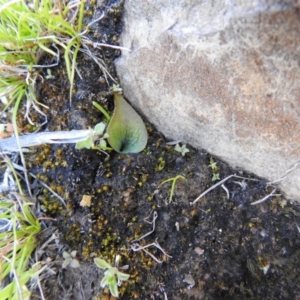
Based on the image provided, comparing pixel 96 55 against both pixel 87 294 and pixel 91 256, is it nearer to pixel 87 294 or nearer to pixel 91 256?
pixel 91 256

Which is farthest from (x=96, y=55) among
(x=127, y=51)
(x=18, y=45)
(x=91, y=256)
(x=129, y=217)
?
(x=91, y=256)

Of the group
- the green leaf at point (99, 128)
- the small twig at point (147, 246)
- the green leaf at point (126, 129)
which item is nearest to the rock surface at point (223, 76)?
the green leaf at point (126, 129)

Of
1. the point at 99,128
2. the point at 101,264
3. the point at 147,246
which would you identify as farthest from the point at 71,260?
the point at 99,128

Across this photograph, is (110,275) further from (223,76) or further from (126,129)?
(223,76)

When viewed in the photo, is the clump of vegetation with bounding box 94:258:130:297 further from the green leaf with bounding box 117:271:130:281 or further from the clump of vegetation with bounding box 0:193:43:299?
the clump of vegetation with bounding box 0:193:43:299

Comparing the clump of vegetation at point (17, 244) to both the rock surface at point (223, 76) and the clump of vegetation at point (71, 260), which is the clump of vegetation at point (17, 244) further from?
the rock surface at point (223, 76)
